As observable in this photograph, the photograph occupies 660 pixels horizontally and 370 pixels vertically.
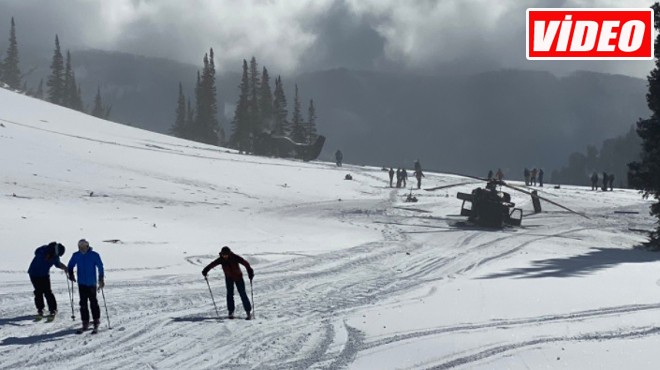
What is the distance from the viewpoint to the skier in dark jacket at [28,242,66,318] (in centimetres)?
1411

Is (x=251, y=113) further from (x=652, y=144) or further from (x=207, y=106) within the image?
(x=652, y=144)

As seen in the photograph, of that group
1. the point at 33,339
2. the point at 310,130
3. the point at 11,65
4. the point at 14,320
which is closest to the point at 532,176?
the point at 310,130

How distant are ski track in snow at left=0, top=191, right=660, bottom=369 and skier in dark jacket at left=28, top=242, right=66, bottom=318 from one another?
37 cm

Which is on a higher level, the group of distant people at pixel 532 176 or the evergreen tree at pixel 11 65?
the evergreen tree at pixel 11 65

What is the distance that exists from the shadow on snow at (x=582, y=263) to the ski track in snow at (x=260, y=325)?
1.78m

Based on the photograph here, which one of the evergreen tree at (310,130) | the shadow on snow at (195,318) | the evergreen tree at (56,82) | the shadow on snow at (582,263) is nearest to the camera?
the shadow on snow at (195,318)

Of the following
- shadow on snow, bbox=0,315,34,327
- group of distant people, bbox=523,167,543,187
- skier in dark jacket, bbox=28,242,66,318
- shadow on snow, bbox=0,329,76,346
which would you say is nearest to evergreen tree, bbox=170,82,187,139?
group of distant people, bbox=523,167,543,187

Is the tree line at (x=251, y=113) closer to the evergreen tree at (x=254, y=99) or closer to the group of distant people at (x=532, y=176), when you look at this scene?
the evergreen tree at (x=254, y=99)

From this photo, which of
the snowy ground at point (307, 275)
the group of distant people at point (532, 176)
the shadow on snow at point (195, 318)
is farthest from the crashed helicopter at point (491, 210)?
the group of distant people at point (532, 176)

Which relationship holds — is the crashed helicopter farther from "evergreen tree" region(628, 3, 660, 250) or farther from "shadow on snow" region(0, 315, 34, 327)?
"shadow on snow" region(0, 315, 34, 327)

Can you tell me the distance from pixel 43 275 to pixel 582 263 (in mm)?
17913

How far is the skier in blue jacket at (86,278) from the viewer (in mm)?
13148

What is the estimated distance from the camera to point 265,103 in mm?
96812

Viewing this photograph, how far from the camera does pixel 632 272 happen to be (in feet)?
69.7
